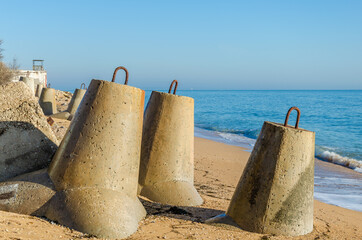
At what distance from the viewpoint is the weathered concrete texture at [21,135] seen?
414 cm

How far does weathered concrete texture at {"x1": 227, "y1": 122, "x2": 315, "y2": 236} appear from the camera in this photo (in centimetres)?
376

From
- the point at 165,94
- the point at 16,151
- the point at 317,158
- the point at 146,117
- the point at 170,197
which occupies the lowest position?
the point at 317,158

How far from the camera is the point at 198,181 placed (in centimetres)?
713

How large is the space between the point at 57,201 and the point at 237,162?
24.2 ft

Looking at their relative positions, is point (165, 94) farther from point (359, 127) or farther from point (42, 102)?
point (359, 127)

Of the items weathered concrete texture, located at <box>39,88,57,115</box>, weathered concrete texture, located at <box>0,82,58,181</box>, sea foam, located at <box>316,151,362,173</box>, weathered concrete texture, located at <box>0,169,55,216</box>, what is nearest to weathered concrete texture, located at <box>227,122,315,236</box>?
weathered concrete texture, located at <box>0,169,55,216</box>

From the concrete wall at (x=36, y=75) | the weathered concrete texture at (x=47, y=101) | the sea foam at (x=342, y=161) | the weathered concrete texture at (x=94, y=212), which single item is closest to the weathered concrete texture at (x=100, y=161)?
the weathered concrete texture at (x=94, y=212)

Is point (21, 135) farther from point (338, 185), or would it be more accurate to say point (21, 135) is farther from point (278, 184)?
point (338, 185)

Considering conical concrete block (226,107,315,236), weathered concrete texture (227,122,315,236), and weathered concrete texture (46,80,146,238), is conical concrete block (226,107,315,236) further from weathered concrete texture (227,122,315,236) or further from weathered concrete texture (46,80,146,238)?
weathered concrete texture (46,80,146,238)

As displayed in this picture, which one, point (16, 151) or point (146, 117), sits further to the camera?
point (146, 117)

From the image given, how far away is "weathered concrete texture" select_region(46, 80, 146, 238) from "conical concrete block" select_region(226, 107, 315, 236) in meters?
1.16

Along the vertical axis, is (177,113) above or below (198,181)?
above

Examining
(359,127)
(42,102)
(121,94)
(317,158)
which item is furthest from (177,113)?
(359,127)

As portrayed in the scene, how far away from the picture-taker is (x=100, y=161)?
3.58 m
